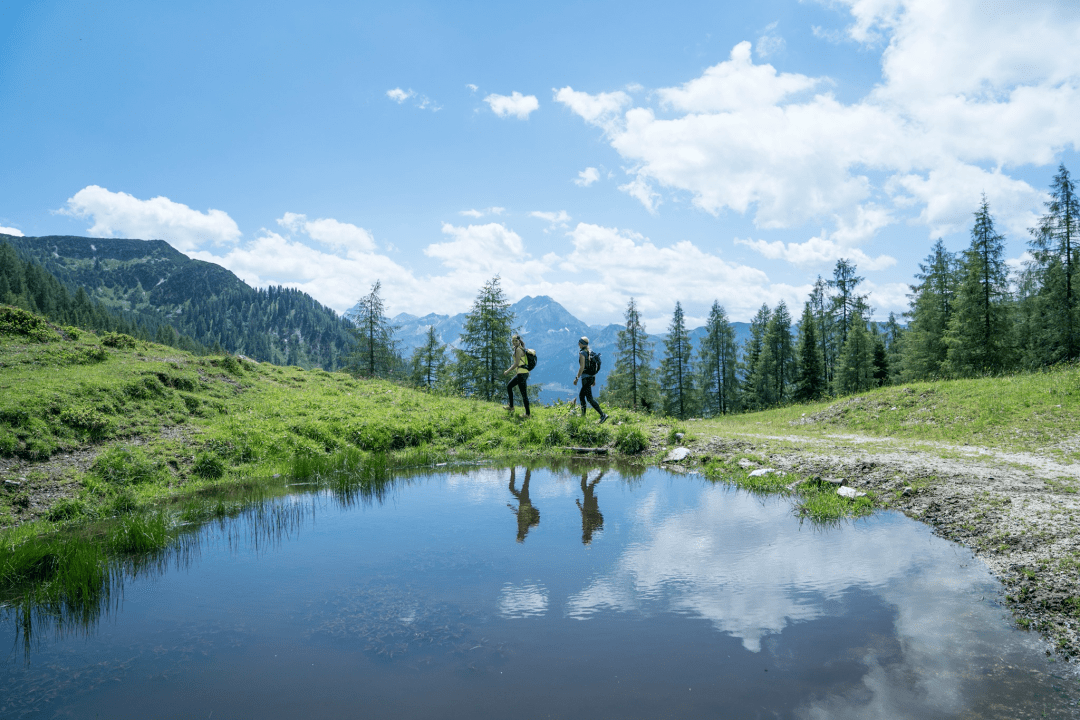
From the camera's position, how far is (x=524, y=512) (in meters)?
9.26

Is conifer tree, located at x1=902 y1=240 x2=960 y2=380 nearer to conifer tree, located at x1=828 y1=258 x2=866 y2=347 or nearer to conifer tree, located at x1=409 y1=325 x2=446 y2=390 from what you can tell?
conifer tree, located at x1=828 y1=258 x2=866 y2=347

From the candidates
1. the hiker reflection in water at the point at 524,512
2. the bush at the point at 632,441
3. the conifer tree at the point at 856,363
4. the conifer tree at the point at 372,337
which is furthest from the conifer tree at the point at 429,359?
the hiker reflection in water at the point at 524,512

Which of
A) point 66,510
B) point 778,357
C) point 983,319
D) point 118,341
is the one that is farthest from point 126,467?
point 778,357

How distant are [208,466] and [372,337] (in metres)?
→ 44.5

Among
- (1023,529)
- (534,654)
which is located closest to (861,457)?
(1023,529)

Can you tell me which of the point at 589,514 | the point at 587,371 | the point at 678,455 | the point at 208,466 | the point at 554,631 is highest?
the point at 587,371

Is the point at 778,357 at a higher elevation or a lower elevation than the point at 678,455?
higher

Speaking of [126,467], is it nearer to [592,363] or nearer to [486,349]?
[592,363]

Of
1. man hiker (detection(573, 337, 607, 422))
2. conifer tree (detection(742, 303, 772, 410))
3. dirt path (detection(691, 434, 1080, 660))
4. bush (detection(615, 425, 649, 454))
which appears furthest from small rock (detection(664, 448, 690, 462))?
conifer tree (detection(742, 303, 772, 410))

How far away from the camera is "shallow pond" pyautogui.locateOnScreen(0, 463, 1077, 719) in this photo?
4.09m

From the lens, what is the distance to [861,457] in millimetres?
11773

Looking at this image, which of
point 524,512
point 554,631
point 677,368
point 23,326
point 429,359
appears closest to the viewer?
point 554,631

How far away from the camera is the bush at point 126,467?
10805mm

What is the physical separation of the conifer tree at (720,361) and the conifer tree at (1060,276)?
102 feet
